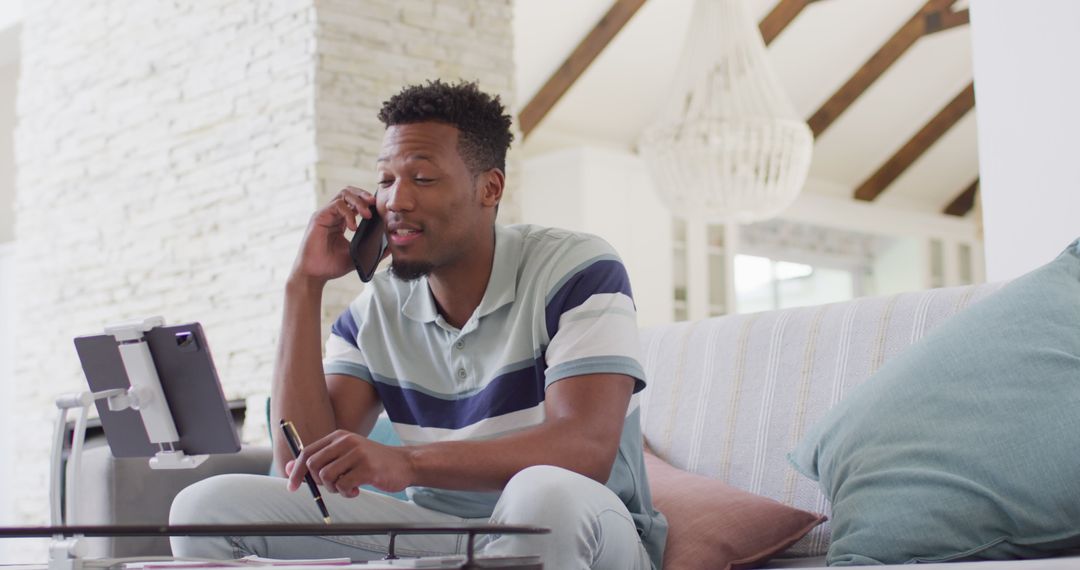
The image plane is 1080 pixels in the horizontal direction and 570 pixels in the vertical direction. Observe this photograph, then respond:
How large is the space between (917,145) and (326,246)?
708cm

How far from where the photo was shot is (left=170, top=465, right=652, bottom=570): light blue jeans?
137cm

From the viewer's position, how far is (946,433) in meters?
1.56

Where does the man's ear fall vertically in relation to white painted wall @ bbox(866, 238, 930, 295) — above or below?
above

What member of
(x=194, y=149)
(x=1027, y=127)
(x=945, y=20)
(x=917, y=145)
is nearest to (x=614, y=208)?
(x=945, y=20)

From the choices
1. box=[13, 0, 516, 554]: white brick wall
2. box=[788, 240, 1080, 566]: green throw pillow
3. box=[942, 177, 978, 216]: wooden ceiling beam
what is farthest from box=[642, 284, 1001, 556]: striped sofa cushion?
box=[942, 177, 978, 216]: wooden ceiling beam

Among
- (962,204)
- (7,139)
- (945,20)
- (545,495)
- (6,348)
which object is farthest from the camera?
(962,204)

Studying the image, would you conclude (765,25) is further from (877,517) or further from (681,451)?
(877,517)

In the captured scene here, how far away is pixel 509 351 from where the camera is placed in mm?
1768

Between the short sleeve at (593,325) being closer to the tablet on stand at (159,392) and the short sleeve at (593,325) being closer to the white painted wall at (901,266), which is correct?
the tablet on stand at (159,392)

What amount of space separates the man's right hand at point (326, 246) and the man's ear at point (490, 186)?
0.19 metres

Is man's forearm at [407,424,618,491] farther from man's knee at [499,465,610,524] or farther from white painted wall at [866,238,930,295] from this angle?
white painted wall at [866,238,930,295]

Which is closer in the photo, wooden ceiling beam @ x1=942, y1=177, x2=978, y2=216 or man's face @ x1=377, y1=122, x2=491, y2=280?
man's face @ x1=377, y1=122, x2=491, y2=280

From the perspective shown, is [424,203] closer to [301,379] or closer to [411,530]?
[301,379]

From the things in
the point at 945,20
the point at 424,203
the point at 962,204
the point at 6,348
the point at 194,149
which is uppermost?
the point at 945,20
